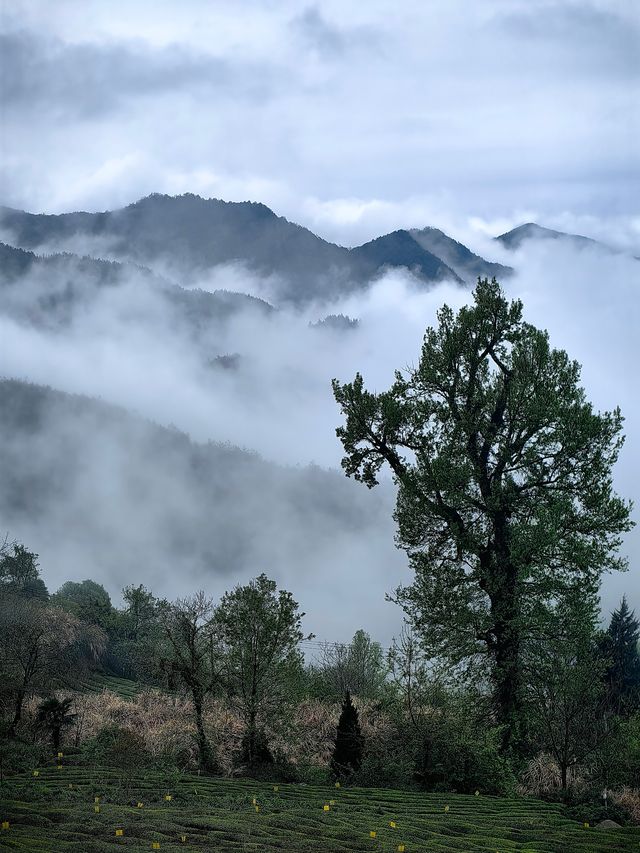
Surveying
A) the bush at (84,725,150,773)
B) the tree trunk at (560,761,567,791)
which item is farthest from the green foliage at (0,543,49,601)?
the tree trunk at (560,761,567,791)

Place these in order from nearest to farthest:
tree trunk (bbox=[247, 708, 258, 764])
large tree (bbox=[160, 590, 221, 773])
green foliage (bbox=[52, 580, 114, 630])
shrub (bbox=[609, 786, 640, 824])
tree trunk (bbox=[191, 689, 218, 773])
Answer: shrub (bbox=[609, 786, 640, 824]), tree trunk (bbox=[191, 689, 218, 773]), tree trunk (bbox=[247, 708, 258, 764]), large tree (bbox=[160, 590, 221, 773]), green foliage (bbox=[52, 580, 114, 630])

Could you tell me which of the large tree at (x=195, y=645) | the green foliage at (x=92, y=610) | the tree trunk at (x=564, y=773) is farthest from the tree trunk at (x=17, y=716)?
the green foliage at (x=92, y=610)

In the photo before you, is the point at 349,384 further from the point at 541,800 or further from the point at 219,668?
the point at 541,800

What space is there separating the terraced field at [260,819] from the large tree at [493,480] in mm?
5854

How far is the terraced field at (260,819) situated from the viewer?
13.4 m

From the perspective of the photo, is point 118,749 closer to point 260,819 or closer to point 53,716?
point 53,716

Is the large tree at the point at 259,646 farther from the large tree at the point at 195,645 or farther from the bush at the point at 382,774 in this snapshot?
the bush at the point at 382,774

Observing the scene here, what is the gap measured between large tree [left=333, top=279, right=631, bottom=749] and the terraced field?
5854mm

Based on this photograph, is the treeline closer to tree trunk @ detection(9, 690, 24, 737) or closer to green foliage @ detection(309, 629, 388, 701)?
tree trunk @ detection(9, 690, 24, 737)

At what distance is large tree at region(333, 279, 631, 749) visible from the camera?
1017 inches

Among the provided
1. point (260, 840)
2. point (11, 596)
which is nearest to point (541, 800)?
point (260, 840)

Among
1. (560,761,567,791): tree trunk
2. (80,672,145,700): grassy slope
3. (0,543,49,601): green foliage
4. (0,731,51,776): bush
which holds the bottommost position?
(0,731,51,776): bush

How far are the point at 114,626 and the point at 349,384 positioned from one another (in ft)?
107

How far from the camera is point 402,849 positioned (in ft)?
46.0
